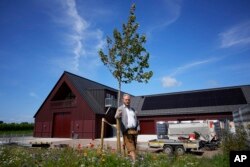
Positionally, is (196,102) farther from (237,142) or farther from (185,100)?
(237,142)

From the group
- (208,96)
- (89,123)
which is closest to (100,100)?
(89,123)

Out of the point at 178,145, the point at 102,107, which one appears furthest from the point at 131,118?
the point at 102,107

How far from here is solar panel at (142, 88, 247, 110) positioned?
29578 millimetres

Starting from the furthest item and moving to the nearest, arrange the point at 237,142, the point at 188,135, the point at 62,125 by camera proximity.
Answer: the point at 62,125, the point at 188,135, the point at 237,142

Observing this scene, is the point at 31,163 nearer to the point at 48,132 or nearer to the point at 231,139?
the point at 231,139

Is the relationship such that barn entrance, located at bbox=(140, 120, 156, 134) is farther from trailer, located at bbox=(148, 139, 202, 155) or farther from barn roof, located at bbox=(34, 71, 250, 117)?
trailer, located at bbox=(148, 139, 202, 155)

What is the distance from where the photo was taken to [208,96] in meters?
32.2

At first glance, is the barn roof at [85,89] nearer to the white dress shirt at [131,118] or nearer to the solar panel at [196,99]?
the solar panel at [196,99]

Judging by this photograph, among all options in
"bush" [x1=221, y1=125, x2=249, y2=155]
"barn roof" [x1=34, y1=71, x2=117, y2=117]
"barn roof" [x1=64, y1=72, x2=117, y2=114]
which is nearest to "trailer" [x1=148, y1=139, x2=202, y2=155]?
"bush" [x1=221, y1=125, x2=249, y2=155]

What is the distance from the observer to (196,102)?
31594mm

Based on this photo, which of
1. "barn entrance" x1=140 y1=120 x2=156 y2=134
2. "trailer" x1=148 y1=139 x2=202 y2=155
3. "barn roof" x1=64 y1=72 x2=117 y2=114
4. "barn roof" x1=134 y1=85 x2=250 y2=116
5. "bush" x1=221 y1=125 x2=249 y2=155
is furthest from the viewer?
"barn entrance" x1=140 y1=120 x2=156 y2=134

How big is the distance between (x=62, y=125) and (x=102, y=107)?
6952 millimetres

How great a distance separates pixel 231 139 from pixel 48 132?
30316 millimetres

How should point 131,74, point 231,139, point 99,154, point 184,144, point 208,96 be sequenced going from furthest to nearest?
1. point 208,96
2. point 131,74
3. point 184,144
4. point 231,139
5. point 99,154
